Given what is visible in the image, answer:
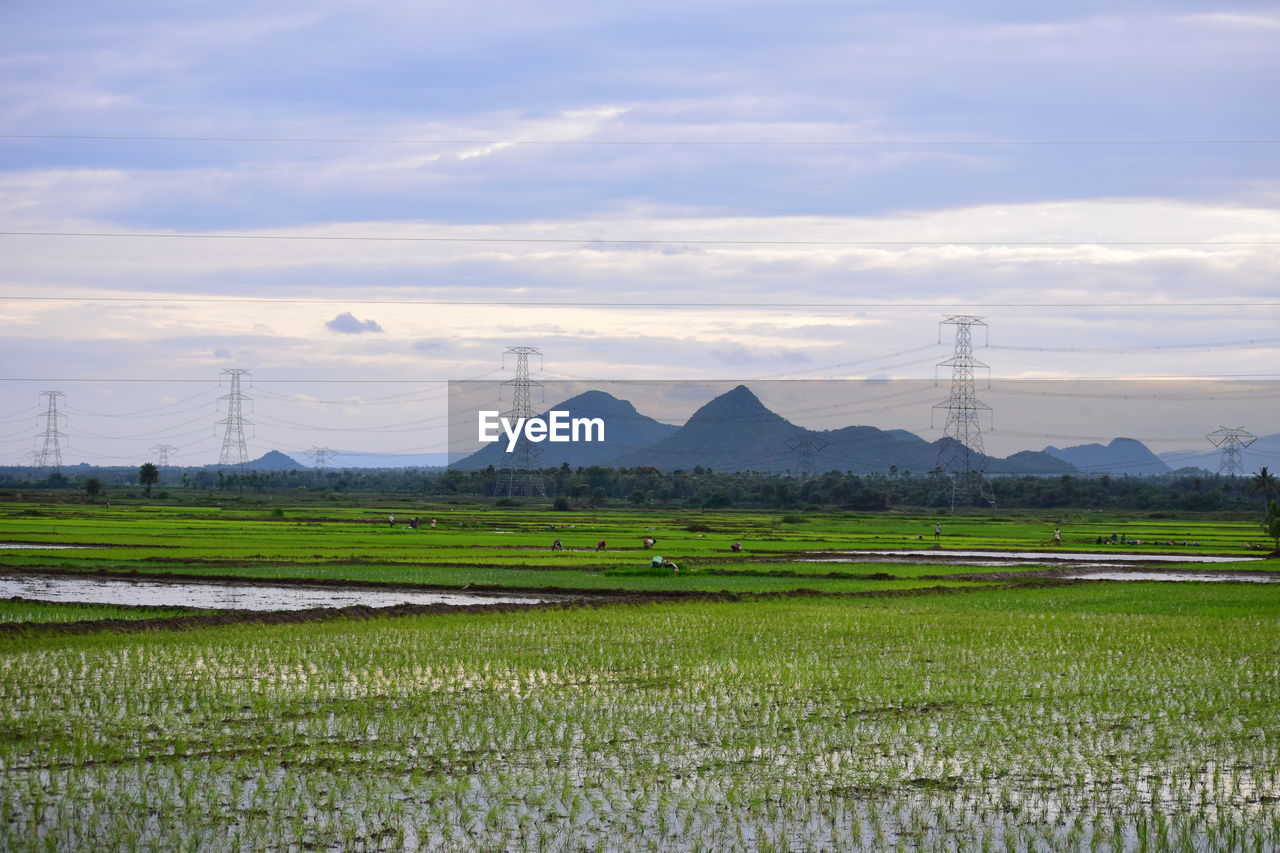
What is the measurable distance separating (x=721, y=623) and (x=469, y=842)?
12.7 metres

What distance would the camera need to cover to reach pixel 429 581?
27.8m

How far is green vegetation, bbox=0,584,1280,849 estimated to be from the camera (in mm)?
7707

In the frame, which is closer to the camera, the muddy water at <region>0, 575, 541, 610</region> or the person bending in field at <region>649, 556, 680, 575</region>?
the muddy water at <region>0, 575, 541, 610</region>

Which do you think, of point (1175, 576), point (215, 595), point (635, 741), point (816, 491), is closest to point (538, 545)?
point (215, 595)

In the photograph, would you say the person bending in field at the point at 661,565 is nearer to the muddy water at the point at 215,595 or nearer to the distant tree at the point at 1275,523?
the muddy water at the point at 215,595

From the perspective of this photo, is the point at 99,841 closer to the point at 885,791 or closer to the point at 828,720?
the point at 885,791

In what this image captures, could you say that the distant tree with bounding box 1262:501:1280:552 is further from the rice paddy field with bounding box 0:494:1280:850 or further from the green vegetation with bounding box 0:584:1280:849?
the green vegetation with bounding box 0:584:1280:849

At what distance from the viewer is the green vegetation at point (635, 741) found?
771 cm

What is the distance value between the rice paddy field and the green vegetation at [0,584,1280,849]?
0.12ft

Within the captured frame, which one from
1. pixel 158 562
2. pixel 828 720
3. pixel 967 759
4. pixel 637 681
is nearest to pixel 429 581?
pixel 158 562

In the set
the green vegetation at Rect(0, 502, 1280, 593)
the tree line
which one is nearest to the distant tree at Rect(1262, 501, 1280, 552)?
the green vegetation at Rect(0, 502, 1280, 593)

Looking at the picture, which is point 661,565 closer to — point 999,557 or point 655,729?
point 999,557

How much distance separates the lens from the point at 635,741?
10.2m

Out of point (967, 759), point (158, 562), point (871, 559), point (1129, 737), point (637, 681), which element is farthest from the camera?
point (871, 559)
